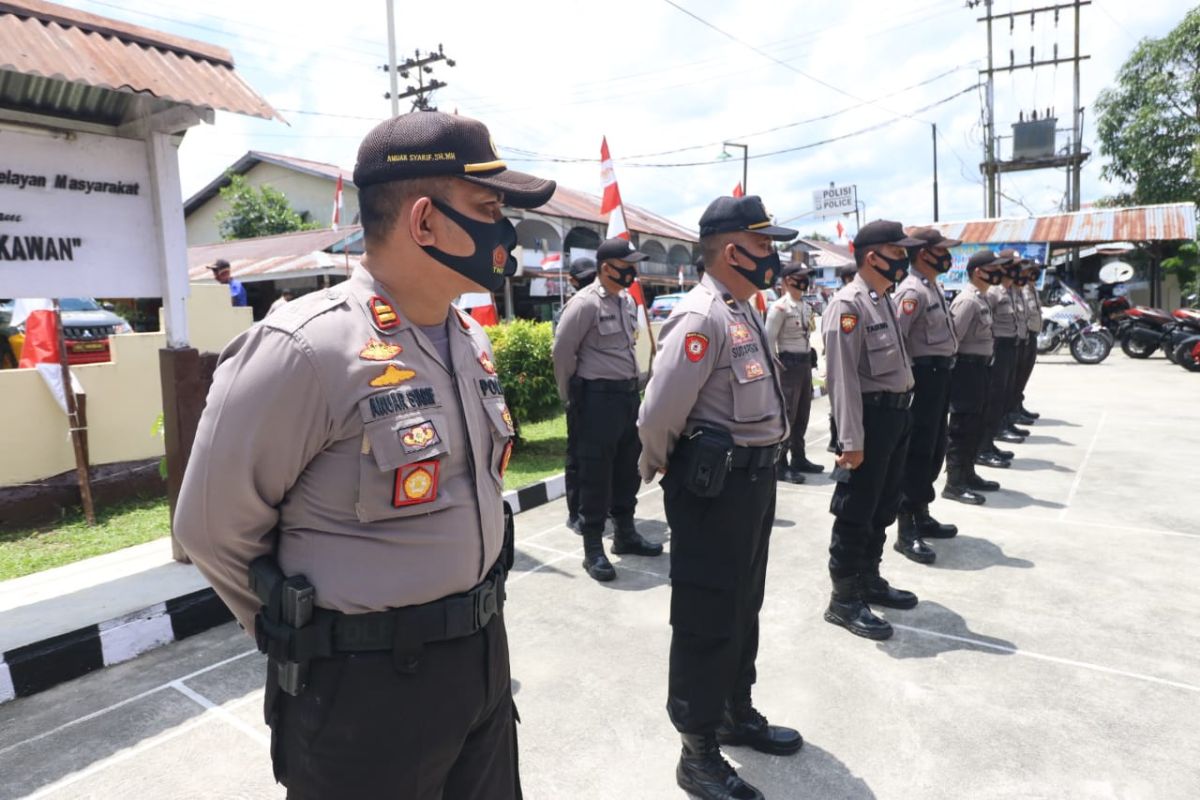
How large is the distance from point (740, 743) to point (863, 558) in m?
1.30

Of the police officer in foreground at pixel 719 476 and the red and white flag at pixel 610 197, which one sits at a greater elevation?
the red and white flag at pixel 610 197

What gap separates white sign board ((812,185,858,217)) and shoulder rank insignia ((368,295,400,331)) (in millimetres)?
31405

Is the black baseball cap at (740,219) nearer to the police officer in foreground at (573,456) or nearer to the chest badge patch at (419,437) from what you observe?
the chest badge patch at (419,437)

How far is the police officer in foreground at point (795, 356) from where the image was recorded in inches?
262

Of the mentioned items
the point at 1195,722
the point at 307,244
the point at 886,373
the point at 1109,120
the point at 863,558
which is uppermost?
the point at 1109,120

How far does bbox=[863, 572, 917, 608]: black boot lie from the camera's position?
3.64 metres

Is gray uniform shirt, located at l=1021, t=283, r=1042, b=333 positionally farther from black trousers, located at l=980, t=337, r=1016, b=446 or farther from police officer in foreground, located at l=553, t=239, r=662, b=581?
police officer in foreground, located at l=553, t=239, r=662, b=581

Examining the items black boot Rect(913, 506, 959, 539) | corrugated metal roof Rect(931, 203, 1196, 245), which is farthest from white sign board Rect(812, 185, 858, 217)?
black boot Rect(913, 506, 959, 539)

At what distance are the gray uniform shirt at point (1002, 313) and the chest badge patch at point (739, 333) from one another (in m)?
5.04

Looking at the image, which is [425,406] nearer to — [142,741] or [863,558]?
[142,741]

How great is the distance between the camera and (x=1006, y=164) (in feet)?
85.9

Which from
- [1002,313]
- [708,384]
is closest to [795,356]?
[1002,313]

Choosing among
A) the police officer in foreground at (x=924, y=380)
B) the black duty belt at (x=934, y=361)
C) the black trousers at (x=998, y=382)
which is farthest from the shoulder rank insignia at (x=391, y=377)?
the black trousers at (x=998, y=382)

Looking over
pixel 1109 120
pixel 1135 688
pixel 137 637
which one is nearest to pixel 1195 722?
pixel 1135 688
